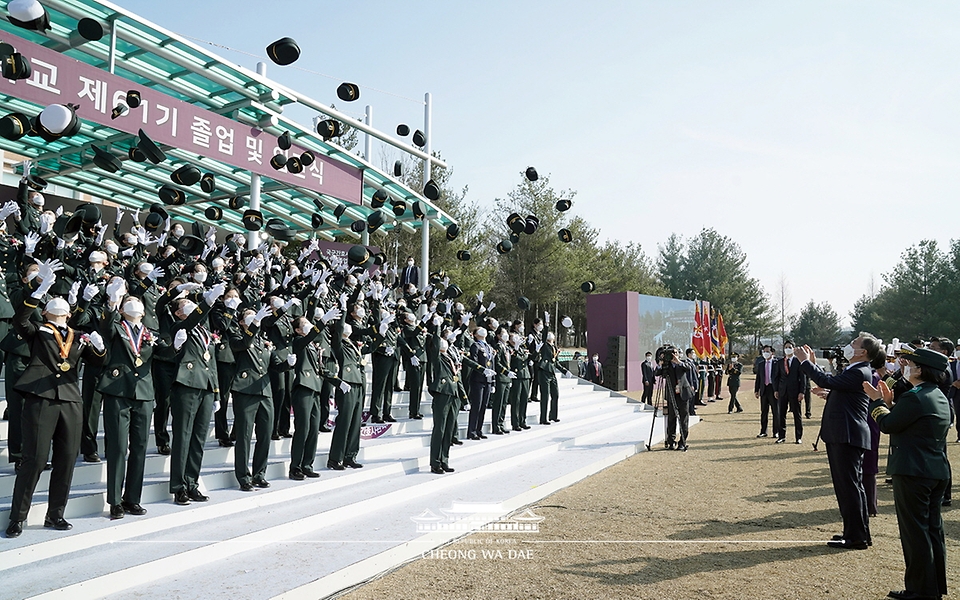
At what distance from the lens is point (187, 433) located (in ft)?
20.5

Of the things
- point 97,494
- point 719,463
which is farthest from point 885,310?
point 97,494

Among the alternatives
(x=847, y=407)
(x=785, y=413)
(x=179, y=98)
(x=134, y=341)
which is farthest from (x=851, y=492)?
(x=179, y=98)

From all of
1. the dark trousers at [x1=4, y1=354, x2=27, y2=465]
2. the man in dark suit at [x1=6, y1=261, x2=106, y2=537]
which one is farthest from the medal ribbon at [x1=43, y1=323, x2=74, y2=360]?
the dark trousers at [x1=4, y1=354, x2=27, y2=465]

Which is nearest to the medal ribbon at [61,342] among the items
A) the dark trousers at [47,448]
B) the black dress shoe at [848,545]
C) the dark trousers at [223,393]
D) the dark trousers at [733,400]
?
the dark trousers at [47,448]

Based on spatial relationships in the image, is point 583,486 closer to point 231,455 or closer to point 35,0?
point 231,455

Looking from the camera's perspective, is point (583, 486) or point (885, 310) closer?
point (583, 486)

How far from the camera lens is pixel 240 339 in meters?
7.09

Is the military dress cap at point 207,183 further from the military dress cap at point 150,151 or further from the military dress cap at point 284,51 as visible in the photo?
the military dress cap at point 284,51

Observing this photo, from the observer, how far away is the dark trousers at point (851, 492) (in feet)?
19.9

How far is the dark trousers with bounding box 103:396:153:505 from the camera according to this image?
5.66 meters

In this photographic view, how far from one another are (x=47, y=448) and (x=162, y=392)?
6.22 feet

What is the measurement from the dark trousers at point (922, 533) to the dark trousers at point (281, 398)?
6151 mm

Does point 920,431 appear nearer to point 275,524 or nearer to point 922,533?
point 922,533

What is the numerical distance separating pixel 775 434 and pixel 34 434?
1272 cm
